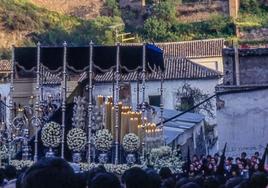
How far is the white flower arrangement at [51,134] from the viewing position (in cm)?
1711

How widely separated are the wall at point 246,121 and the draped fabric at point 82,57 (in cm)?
523

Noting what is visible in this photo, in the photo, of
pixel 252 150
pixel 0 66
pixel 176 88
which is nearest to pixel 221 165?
pixel 252 150

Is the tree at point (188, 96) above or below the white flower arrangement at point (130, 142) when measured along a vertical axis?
above

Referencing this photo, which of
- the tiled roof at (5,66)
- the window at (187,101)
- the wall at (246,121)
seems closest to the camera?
the wall at (246,121)

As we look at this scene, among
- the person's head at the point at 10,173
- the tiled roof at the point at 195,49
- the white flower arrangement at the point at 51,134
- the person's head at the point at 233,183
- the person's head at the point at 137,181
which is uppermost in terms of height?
the tiled roof at the point at 195,49

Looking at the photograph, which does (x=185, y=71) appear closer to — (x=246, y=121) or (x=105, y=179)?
(x=246, y=121)

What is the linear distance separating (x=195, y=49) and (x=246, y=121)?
23.8 m

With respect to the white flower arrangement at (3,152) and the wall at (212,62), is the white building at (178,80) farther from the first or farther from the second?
the white flower arrangement at (3,152)

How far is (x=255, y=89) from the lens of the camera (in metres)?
22.4

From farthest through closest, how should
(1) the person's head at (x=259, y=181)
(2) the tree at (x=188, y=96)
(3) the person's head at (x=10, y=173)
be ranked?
1. (2) the tree at (x=188, y=96)
2. (3) the person's head at (x=10, y=173)
3. (1) the person's head at (x=259, y=181)

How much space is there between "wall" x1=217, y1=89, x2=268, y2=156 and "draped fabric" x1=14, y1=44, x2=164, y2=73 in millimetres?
5226

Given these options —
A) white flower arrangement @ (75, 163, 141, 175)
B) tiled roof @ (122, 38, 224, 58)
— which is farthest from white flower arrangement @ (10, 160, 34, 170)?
tiled roof @ (122, 38, 224, 58)

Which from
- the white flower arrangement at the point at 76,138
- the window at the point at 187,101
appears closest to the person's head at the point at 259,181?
the white flower arrangement at the point at 76,138

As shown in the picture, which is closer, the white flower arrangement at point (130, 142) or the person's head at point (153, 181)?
the person's head at point (153, 181)
